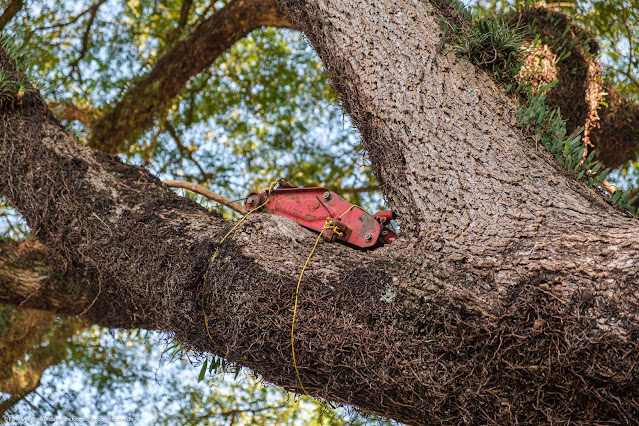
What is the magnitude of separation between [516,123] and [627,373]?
1127 mm

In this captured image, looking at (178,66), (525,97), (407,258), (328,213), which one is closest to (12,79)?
(328,213)

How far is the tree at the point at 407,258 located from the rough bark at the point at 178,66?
8.16 feet

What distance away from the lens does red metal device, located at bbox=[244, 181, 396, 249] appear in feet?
8.41

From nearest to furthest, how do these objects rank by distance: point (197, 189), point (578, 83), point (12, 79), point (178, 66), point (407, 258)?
point (407, 258), point (12, 79), point (197, 189), point (578, 83), point (178, 66)

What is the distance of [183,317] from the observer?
235 centimetres

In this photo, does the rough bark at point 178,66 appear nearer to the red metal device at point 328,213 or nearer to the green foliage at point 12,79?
the green foliage at point 12,79

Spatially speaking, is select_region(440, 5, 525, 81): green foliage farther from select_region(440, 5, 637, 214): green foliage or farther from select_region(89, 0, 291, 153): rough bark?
select_region(89, 0, 291, 153): rough bark

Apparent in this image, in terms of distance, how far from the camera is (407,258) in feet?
6.91

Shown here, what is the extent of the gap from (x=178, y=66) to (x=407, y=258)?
4139 mm

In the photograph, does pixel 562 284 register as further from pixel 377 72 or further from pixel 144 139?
pixel 144 139

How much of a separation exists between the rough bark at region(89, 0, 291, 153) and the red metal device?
2.89 metres

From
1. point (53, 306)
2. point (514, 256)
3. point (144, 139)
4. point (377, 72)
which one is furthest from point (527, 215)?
point (144, 139)

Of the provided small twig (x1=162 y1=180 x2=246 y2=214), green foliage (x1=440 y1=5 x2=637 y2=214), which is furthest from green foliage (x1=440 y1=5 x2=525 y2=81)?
small twig (x1=162 y1=180 x2=246 y2=214)

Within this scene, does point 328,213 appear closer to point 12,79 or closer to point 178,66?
point 12,79
